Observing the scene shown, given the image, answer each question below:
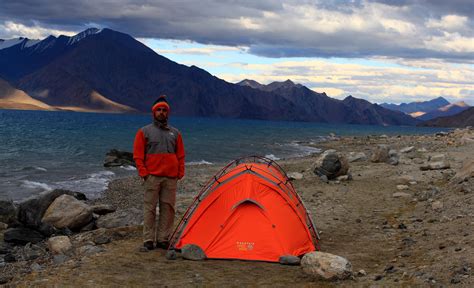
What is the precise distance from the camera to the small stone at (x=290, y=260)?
934cm

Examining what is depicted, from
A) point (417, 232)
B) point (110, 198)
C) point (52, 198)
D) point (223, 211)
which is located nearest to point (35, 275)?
point (223, 211)

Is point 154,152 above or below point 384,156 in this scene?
above

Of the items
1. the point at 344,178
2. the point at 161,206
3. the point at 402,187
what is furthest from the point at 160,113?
the point at 344,178

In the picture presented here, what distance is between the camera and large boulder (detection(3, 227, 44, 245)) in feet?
38.7

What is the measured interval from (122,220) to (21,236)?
2414mm

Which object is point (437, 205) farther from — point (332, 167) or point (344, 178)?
point (332, 167)

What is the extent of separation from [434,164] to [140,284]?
17023mm

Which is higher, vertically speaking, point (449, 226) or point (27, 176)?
point (449, 226)

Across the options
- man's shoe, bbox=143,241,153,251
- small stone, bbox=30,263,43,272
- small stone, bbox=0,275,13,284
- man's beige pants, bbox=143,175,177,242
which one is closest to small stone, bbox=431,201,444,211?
man's beige pants, bbox=143,175,177,242

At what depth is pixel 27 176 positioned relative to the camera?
91.1 ft

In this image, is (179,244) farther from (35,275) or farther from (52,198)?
(52,198)

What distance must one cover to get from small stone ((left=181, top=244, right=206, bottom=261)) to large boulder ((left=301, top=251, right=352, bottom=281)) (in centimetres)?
215

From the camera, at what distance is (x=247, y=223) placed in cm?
1025

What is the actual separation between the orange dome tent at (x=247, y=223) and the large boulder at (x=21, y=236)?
3.65 meters
